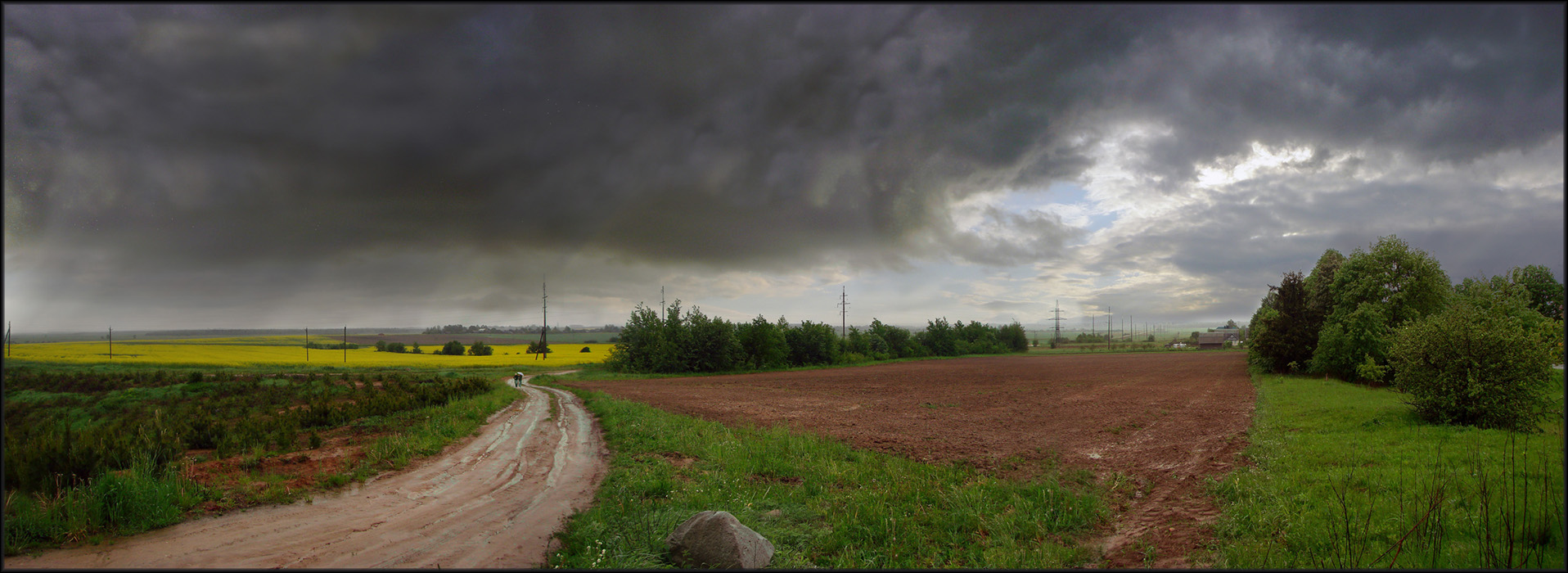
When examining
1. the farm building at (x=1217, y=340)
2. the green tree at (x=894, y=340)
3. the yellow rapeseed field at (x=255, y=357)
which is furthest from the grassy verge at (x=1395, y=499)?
the farm building at (x=1217, y=340)

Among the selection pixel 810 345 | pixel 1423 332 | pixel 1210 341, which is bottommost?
pixel 1210 341

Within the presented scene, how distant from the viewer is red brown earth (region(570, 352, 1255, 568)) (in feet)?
23.7

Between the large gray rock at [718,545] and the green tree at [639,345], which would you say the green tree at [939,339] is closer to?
the green tree at [639,345]

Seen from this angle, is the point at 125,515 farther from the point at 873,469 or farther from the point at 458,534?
the point at 873,469

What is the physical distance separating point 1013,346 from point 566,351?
73.4 meters

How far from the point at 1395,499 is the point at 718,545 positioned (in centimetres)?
830

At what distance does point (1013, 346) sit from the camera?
9306 cm

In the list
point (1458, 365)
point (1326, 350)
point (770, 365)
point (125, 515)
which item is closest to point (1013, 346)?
point (770, 365)

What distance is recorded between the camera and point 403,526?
6.61 meters

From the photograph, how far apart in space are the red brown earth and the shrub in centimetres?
347

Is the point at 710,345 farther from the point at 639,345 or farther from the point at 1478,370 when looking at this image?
the point at 1478,370

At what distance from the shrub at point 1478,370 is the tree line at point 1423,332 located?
0.02m

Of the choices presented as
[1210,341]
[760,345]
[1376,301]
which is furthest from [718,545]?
[1210,341]

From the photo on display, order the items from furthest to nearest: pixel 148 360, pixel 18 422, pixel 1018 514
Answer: pixel 148 360, pixel 18 422, pixel 1018 514
